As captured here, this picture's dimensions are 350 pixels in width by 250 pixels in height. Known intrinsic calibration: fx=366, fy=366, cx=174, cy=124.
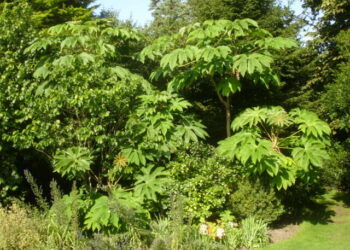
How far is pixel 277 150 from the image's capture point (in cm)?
583

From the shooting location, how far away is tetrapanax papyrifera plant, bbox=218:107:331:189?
5.22m

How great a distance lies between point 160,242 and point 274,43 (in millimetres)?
3665

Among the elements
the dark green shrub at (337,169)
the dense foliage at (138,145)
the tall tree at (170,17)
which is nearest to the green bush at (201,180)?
the dense foliage at (138,145)

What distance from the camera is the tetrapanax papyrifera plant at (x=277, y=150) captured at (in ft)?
17.1

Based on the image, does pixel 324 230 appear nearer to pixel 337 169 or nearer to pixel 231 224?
pixel 231 224

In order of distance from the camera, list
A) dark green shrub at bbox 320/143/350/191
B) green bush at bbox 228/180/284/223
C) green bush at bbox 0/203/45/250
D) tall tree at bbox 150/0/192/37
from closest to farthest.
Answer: green bush at bbox 0/203/45/250 → green bush at bbox 228/180/284/223 → dark green shrub at bbox 320/143/350/191 → tall tree at bbox 150/0/192/37

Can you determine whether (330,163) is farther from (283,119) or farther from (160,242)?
(160,242)

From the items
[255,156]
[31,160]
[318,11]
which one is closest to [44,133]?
[31,160]

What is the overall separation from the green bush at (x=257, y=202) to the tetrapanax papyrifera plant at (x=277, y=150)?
0.19 metres

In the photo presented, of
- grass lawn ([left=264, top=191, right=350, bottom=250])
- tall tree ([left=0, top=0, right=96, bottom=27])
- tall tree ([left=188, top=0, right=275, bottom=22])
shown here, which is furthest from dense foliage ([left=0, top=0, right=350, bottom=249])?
tall tree ([left=0, top=0, right=96, bottom=27])

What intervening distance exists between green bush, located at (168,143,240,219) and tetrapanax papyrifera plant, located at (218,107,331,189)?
0.89 ft

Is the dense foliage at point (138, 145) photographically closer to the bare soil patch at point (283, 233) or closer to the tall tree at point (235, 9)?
the bare soil patch at point (283, 233)

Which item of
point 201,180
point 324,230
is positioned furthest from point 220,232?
point 324,230

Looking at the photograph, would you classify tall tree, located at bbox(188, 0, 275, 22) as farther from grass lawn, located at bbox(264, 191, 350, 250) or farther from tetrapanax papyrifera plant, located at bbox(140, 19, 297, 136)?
grass lawn, located at bbox(264, 191, 350, 250)
